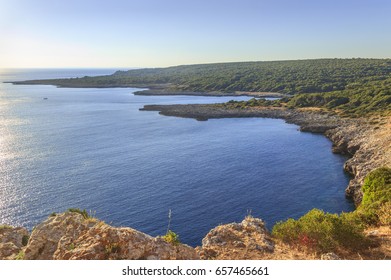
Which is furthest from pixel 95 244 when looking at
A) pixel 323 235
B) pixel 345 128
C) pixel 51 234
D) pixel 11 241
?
pixel 345 128

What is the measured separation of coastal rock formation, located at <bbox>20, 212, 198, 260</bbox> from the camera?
1180 centimetres

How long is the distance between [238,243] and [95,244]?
7.01 meters

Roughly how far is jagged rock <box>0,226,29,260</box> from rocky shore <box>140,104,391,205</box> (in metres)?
36.0

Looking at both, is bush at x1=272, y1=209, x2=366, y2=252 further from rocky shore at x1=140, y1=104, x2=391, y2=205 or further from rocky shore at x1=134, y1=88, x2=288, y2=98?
rocky shore at x1=134, y1=88, x2=288, y2=98

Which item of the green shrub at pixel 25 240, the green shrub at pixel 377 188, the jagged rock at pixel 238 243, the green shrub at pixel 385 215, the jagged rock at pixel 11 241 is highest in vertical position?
the jagged rock at pixel 11 241

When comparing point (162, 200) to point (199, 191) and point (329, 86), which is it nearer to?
point (199, 191)

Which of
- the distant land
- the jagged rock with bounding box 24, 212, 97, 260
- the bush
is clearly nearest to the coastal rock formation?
the jagged rock with bounding box 24, 212, 97, 260

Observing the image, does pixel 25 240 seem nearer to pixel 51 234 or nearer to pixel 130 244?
pixel 51 234

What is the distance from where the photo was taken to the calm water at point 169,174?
124 feet

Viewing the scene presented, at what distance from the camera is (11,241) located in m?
16.5

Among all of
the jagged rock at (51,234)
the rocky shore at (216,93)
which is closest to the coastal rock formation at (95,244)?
the jagged rock at (51,234)

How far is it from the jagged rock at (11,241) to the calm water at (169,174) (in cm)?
1684

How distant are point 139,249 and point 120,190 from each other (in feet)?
108

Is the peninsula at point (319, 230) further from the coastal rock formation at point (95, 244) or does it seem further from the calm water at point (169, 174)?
the calm water at point (169, 174)
